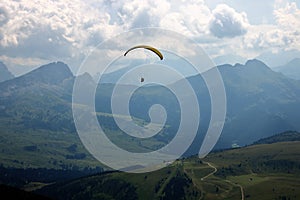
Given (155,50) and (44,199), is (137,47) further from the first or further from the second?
(44,199)

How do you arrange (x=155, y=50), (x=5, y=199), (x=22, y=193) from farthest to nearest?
(x=155, y=50) → (x=22, y=193) → (x=5, y=199)

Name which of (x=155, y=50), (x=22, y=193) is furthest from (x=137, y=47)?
(x=22, y=193)

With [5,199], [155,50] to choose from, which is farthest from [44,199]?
[155,50]

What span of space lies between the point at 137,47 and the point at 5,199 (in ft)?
182

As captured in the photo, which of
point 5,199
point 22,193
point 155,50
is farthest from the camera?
point 155,50

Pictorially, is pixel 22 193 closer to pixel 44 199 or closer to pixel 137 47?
pixel 44 199

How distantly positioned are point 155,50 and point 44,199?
51539 mm

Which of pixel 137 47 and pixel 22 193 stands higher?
pixel 137 47

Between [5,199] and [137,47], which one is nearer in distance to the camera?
[5,199]

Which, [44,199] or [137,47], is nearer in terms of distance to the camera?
[44,199]

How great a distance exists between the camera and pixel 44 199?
47.0 m

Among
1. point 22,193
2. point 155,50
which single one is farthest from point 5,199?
point 155,50

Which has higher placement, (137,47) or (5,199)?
(137,47)

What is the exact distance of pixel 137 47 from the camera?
9212 centimetres
